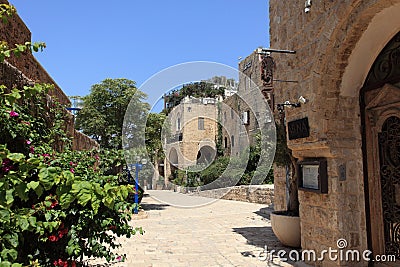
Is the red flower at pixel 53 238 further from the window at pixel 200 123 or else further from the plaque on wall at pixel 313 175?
the window at pixel 200 123

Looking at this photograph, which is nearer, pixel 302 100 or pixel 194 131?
pixel 302 100

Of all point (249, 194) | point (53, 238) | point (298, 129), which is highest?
point (298, 129)

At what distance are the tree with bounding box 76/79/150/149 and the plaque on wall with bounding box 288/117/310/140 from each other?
28.9ft

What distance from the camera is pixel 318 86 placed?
435 cm

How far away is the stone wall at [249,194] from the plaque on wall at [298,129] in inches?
312

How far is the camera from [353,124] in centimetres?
438

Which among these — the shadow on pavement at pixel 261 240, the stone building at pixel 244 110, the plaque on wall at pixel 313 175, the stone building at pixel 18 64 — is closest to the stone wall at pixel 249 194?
the shadow on pavement at pixel 261 240

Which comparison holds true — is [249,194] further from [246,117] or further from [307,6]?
[307,6]

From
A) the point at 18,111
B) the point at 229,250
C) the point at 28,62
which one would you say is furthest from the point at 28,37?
the point at 229,250

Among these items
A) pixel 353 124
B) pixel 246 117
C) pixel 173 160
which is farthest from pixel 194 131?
pixel 353 124

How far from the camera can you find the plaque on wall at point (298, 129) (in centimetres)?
456

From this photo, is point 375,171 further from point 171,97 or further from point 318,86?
point 171,97

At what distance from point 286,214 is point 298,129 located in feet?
6.41

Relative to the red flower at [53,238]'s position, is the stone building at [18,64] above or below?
above
